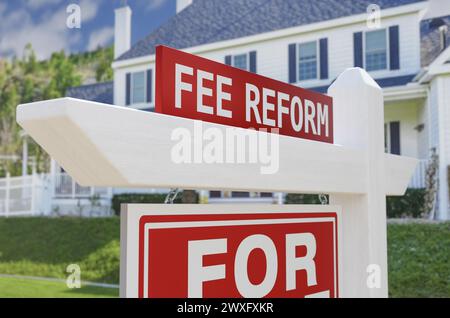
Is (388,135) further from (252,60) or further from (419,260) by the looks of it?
(419,260)

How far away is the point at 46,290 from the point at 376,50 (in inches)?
446

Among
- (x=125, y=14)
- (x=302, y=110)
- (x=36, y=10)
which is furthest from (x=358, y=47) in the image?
(x=36, y=10)

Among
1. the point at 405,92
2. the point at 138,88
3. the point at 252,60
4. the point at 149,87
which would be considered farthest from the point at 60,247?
the point at 405,92

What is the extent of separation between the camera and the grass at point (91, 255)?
870cm

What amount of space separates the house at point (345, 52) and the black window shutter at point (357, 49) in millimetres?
31

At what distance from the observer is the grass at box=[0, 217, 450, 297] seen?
870cm

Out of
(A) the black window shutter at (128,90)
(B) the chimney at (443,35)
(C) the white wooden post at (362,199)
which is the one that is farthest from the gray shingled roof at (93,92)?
(C) the white wooden post at (362,199)

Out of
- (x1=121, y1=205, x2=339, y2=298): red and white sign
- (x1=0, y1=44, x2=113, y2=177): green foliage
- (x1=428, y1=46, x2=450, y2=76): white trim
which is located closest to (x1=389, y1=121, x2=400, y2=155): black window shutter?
(x1=428, y1=46, x2=450, y2=76): white trim

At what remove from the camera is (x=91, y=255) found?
12.3 metres

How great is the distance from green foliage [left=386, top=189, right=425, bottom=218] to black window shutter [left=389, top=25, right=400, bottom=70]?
4291 millimetres

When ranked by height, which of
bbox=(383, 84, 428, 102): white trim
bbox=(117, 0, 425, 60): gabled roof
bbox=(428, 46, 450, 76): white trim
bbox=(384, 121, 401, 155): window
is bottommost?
bbox=(384, 121, 401, 155): window

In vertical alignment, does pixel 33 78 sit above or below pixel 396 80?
above

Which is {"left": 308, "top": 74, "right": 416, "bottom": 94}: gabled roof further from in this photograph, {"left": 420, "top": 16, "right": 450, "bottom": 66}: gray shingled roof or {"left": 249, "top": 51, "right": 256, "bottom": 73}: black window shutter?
{"left": 249, "top": 51, "right": 256, "bottom": 73}: black window shutter

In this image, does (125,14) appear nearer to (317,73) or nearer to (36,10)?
(317,73)
